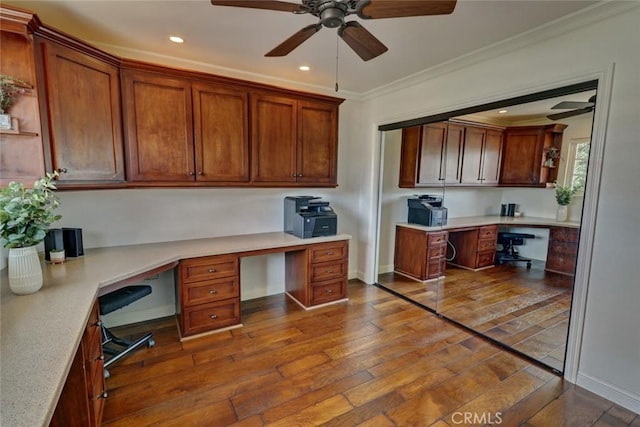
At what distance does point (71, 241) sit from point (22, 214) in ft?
2.96

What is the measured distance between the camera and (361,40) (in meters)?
1.80

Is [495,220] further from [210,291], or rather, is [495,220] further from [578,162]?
[210,291]

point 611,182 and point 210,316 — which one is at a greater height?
point 611,182

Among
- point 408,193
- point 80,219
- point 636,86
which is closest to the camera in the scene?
point 636,86

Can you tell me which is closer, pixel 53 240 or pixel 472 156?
pixel 53 240

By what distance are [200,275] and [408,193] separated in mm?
2991

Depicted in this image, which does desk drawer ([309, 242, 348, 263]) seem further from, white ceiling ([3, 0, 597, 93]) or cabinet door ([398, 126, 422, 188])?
white ceiling ([3, 0, 597, 93])

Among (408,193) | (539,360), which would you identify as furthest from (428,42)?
(539,360)

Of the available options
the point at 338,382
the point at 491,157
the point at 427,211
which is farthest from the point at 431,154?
the point at 338,382

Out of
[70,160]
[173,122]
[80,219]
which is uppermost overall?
[173,122]

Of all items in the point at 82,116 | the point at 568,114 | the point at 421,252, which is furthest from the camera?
the point at 421,252

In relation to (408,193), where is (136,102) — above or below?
above

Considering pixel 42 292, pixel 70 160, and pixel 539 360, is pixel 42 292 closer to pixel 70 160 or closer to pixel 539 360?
pixel 70 160

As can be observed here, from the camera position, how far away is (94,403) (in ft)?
5.25
